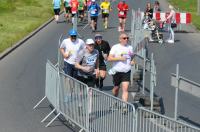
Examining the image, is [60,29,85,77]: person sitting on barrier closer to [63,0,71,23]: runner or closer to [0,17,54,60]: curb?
[0,17,54,60]: curb

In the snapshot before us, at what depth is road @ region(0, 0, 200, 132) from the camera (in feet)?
47.4

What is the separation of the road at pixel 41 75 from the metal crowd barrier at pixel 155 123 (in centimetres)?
326

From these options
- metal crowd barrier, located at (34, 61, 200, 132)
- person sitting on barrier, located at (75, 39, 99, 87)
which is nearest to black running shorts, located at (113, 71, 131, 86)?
person sitting on barrier, located at (75, 39, 99, 87)

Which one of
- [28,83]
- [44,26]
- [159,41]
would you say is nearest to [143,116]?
[28,83]

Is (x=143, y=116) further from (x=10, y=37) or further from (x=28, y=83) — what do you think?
(x=10, y=37)

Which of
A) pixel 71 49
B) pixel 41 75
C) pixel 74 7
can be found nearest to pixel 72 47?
pixel 71 49

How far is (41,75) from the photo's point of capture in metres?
20.5

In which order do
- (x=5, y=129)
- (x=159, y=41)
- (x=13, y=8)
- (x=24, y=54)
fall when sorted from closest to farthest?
1. (x=5, y=129)
2. (x=24, y=54)
3. (x=159, y=41)
4. (x=13, y=8)

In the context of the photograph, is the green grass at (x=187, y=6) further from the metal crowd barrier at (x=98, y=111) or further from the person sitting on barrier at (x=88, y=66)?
the metal crowd barrier at (x=98, y=111)

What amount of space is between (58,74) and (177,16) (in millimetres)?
20310

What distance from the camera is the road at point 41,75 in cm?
1444

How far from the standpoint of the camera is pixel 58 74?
1335cm

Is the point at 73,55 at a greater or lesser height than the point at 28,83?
greater

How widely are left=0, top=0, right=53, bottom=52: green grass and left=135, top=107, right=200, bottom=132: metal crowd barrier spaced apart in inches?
657
